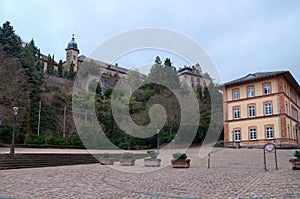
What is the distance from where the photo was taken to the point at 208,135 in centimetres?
4038

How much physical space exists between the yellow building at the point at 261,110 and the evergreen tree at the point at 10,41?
28958 mm

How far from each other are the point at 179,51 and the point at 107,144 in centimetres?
2576

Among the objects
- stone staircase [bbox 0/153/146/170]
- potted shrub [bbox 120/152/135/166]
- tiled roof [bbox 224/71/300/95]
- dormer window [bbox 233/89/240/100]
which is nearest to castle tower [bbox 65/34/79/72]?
dormer window [bbox 233/89/240/100]

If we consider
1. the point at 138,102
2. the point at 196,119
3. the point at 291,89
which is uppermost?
the point at 291,89

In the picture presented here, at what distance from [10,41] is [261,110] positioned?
3426 centimetres

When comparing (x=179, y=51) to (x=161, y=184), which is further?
(x=179, y=51)

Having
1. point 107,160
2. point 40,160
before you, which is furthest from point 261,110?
point 40,160

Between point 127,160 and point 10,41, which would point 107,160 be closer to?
point 127,160

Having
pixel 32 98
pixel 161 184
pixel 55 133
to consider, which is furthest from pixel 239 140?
pixel 161 184

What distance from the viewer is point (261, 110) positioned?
3503 centimetres

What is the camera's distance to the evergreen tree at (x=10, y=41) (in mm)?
37750

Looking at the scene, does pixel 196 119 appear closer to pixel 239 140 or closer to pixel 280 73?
pixel 239 140

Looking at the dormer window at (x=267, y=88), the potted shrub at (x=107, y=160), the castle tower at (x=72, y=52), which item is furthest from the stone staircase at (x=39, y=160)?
the castle tower at (x=72, y=52)

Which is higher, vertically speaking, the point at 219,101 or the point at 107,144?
the point at 219,101
